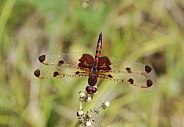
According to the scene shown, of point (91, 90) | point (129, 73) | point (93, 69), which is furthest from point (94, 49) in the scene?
point (91, 90)

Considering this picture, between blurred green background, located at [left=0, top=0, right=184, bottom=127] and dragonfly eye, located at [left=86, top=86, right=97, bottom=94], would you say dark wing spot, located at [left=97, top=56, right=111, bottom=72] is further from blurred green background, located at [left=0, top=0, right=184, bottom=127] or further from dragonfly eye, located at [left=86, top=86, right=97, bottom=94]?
blurred green background, located at [left=0, top=0, right=184, bottom=127]

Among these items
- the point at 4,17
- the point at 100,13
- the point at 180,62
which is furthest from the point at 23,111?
the point at 180,62

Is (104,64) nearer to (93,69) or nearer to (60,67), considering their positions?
(93,69)

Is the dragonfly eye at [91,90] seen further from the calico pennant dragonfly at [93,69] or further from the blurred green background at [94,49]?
the blurred green background at [94,49]

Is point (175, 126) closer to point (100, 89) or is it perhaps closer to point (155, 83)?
point (155, 83)

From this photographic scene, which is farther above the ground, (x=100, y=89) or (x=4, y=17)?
(x=4, y=17)

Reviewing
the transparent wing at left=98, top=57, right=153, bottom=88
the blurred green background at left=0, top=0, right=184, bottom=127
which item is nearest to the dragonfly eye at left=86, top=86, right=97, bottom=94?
the transparent wing at left=98, top=57, right=153, bottom=88
